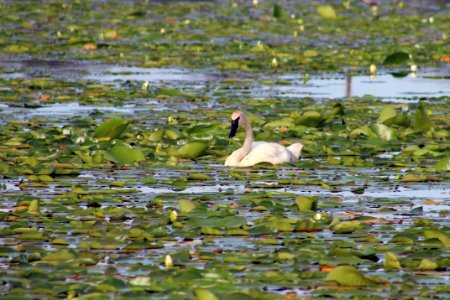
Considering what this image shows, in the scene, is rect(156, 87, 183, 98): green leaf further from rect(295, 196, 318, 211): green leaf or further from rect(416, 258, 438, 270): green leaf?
rect(416, 258, 438, 270): green leaf

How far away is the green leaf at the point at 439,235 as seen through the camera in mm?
9234

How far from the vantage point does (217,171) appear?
1285 centimetres

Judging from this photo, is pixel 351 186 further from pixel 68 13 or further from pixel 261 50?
pixel 68 13

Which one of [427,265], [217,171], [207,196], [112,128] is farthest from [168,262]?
[112,128]

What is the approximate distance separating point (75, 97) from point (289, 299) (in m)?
11.2

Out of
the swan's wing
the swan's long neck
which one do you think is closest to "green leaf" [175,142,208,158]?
the swan's long neck

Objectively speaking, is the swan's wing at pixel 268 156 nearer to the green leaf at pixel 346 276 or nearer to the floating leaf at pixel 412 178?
the floating leaf at pixel 412 178

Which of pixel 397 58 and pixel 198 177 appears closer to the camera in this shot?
pixel 198 177

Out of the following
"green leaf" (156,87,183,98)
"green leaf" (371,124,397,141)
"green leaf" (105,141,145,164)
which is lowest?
"green leaf" (156,87,183,98)

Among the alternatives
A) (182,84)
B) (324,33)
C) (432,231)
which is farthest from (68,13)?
(432,231)

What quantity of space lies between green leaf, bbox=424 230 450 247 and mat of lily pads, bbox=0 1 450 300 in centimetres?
1

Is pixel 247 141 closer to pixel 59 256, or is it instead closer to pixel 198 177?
pixel 198 177

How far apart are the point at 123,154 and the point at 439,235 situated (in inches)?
181

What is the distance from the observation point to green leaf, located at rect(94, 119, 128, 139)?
14.5 m
